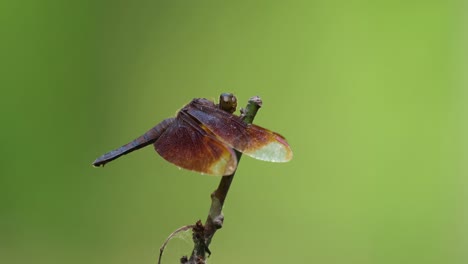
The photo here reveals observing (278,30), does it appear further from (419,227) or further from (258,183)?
(419,227)

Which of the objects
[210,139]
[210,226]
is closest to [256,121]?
[210,139]

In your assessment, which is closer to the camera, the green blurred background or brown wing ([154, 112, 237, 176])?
brown wing ([154, 112, 237, 176])

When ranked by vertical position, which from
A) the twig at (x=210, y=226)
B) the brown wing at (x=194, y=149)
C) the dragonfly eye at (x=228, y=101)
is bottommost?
the twig at (x=210, y=226)

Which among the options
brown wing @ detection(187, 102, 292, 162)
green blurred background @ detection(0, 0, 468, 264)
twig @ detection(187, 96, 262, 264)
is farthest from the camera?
green blurred background @ detection(0, 0, 468, 264)

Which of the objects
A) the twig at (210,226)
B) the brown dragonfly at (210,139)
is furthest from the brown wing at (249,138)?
the twig at (210,226)

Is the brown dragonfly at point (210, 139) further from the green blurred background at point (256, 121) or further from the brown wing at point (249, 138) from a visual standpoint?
the green blurred background at point (256, 121)

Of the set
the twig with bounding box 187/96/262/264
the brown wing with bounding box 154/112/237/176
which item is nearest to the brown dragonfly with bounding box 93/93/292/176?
the brown wing with bounding box 154/112/237/176

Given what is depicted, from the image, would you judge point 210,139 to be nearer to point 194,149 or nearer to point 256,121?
point 194,149

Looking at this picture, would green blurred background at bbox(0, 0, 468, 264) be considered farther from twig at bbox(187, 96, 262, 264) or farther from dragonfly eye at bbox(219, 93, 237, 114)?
twig at bbox(187, 96, 262, 264)
